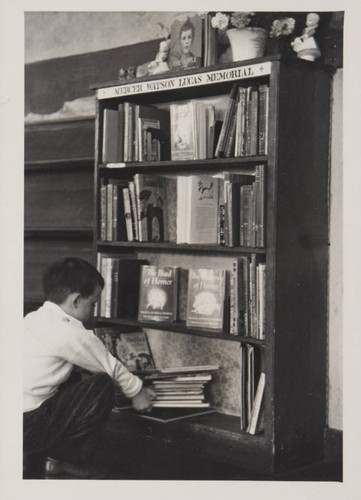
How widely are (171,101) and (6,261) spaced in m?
1.52

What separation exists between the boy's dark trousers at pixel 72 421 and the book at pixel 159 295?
632 millimetres

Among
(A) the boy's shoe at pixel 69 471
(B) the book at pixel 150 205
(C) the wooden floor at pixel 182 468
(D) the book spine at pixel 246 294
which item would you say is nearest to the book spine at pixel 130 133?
(B) the book at pixel 150 205

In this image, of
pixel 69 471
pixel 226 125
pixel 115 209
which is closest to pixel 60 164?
pixel 115 209

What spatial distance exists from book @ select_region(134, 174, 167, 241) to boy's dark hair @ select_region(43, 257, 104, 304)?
536mm

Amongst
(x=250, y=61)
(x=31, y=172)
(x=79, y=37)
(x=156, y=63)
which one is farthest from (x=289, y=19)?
(x=31, y=172)

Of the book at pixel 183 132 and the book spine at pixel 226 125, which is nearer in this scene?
the book spine at pixel 226 125

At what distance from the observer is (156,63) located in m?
3.89

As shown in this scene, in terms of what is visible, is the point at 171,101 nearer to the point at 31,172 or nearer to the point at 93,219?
the point at 93,219

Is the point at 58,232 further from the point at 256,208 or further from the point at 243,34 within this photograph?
the point at 243,34

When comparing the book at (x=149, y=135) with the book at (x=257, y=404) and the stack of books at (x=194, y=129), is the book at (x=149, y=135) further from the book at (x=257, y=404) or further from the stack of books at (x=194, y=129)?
the book at (x=257, y=404)

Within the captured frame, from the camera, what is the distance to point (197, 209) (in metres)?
3.66

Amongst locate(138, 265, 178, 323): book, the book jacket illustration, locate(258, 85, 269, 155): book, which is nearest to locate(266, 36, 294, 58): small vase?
locate(258, 85, 269, 155): book

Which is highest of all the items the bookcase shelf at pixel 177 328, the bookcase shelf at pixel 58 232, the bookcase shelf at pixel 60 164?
the bookcase shelf at pixel 60 164

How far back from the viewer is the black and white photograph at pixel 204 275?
9.41 feet
